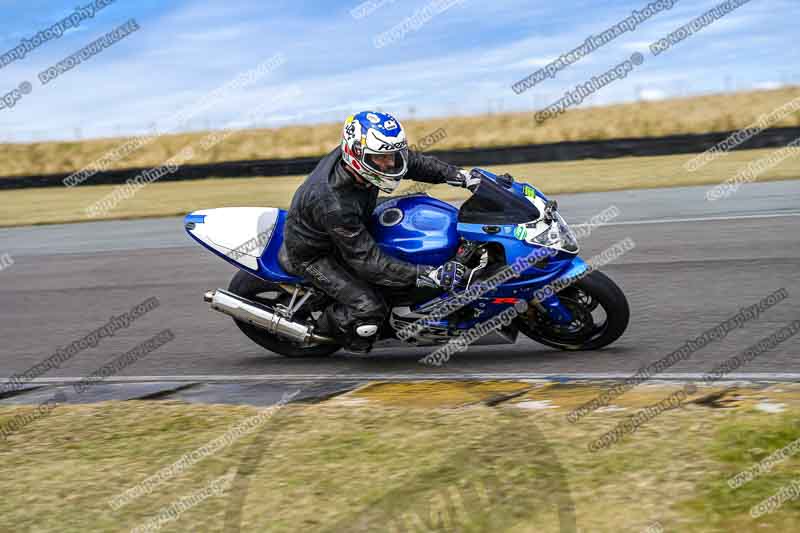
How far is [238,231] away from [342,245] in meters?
0.98

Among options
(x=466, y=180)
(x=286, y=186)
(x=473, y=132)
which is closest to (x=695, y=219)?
(x=466, y=180)

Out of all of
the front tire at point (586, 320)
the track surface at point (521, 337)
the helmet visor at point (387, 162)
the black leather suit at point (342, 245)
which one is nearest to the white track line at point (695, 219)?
the track surface at point (521, 337)

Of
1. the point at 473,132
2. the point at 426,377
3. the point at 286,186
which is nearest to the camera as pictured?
the point at 426,377

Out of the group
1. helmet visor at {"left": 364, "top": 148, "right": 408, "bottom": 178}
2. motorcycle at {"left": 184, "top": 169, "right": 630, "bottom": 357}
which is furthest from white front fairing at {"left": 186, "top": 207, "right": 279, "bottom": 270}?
helmet visor at {"left": 364, "top": 148, "right": 408, "bottom": 178}

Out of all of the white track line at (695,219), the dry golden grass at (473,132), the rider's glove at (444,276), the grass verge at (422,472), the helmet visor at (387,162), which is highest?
the helmet visor at (387,162)

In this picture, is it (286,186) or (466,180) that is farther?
(286,186)

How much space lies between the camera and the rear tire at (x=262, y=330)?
6934 millimetres

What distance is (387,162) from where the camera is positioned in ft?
19.7

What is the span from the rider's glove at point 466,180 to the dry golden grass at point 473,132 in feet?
77.0

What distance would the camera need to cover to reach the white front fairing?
6.79 metres

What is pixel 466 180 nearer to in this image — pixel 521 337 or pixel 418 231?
pixel 418 231

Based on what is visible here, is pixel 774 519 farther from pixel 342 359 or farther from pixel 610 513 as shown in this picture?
pixel 342 359

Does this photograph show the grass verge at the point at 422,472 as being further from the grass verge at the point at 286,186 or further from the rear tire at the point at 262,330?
the grass verge at the point at 286,186

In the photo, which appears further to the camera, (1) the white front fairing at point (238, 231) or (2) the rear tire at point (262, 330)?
(2) the rear tire at point (262, 330)
